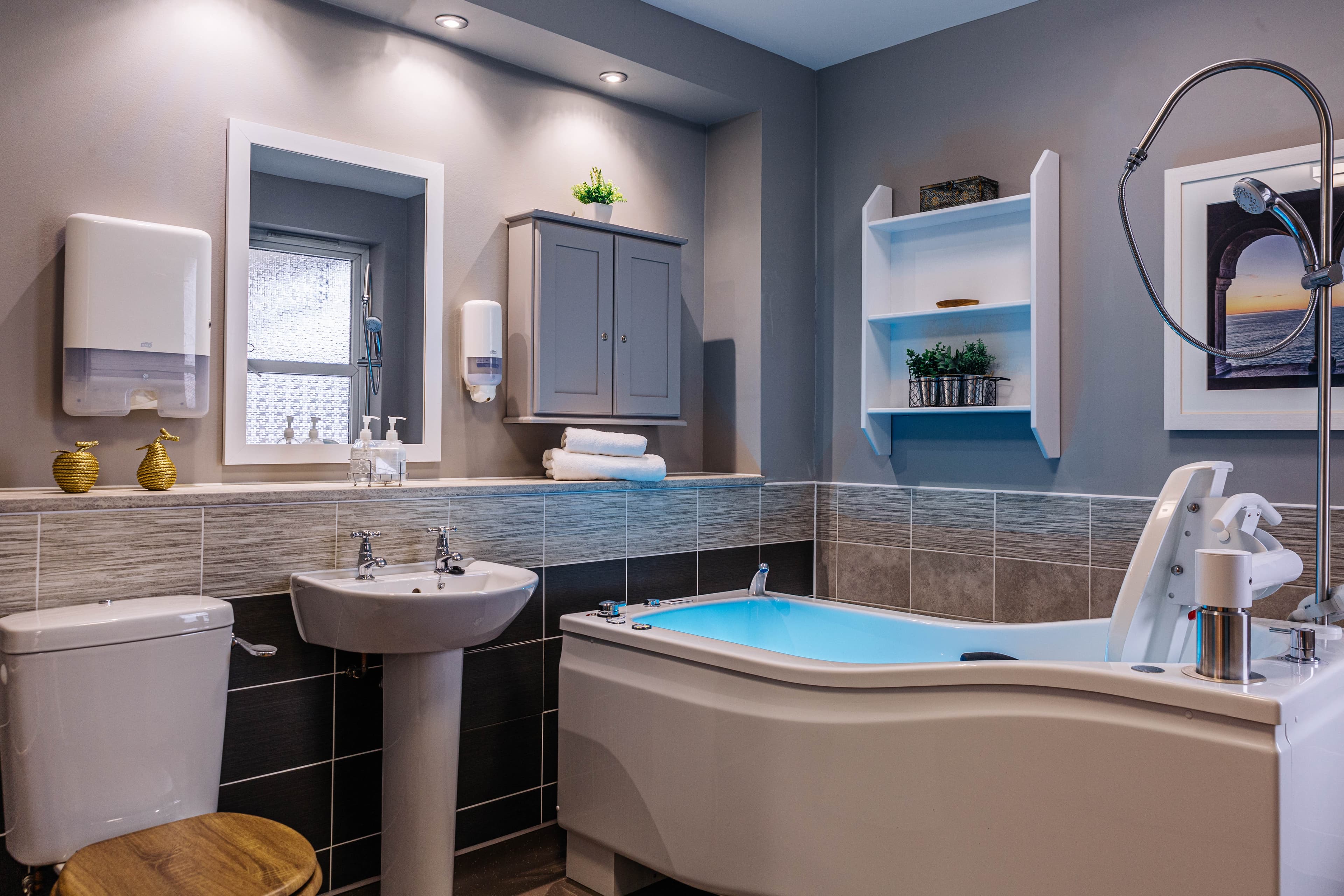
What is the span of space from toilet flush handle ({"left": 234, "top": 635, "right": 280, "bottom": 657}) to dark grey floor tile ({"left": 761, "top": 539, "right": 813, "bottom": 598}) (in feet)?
5.61

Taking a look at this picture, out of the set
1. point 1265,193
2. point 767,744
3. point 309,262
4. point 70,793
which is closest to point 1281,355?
point 1265,193

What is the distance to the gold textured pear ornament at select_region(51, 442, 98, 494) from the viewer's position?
1945mm

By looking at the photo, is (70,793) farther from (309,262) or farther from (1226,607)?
(1226,607)

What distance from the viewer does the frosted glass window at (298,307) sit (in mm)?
2363

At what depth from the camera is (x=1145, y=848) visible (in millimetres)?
1495

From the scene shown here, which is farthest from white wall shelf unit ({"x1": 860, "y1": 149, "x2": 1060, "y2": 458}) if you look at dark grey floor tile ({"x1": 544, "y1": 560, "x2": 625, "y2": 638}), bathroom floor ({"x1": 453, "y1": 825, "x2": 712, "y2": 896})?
bathroom floor ({"x1": 453, "y1": 825, "x2": 712, "y2": 896})

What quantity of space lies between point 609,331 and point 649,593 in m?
0.87

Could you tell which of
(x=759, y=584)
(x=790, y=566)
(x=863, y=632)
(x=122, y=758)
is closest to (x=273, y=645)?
(x=122, y=758)

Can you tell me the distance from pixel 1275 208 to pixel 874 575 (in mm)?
1805

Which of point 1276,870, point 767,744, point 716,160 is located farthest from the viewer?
point 716,160

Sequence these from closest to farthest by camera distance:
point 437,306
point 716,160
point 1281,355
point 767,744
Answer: point 767,744
point 1281,355
point 437,306
point 716,160

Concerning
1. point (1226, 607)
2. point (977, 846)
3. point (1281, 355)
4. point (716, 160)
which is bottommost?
point (977, 846)

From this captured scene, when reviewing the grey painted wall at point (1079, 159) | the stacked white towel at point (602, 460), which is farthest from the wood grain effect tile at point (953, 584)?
the stacked white towel at point (602, 460)

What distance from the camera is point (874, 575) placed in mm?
3281
